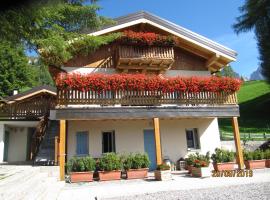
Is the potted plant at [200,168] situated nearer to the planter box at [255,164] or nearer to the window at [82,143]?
the planter box at [255,164]

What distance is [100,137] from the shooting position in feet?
56.9

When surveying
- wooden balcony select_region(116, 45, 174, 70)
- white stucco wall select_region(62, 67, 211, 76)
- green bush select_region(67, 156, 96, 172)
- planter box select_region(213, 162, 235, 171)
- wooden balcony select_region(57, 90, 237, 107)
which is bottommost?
planter box select_region(213, 162, 235, 171)

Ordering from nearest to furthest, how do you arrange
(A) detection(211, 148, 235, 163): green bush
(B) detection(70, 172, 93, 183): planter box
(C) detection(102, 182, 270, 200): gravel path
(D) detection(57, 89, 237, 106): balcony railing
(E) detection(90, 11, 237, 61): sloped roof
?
(C) detection(102, 182, 270, 200): gravel path
(B) detection(70, 172, 93, 183): planter box
(D) detection(57, 89, 237, 106): balcony railing
(A) detection(211, 148, 235, 163): green bush
(E) detection(90, 11, 237, 61): sloped roof

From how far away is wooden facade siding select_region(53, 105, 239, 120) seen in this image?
14.8 metres

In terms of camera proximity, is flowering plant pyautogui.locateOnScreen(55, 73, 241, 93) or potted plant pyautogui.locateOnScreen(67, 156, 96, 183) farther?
flowering plant pyautogui.locateOnScreen(55, 73, 241, 93)

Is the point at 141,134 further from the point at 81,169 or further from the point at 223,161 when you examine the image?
the point at 81,169

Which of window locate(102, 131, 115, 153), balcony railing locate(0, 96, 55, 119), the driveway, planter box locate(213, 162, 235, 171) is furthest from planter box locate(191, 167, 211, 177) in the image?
balcony railing locate(0, 96, 55, 119)

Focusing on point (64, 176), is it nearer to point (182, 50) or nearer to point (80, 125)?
point (80, 125)

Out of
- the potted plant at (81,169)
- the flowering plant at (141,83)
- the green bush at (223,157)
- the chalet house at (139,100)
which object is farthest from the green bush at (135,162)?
the green bush at (223,157)

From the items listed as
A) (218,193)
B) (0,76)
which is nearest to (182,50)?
(218,193)

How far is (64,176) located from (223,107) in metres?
9.52

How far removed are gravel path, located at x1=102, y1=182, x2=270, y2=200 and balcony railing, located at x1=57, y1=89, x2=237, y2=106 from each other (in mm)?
6565

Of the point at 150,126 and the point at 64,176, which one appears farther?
the point at 150,126

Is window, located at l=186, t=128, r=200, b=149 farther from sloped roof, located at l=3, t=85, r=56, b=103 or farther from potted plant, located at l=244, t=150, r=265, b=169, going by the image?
sloped roof, located at l=3, t=85, r=56, b=103
